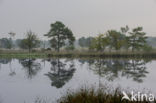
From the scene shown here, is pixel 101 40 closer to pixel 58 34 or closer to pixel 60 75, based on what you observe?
pixel 58 34

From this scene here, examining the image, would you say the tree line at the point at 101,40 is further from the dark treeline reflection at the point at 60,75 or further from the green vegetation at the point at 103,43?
the dark treeline reflection at the point at 60,75

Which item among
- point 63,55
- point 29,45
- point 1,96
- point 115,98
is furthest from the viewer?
point 29,45

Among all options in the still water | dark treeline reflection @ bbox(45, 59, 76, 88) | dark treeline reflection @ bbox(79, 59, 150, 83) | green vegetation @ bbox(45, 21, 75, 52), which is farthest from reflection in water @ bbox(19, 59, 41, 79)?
green vegetation @ bbox(45, 21, 75, 52)

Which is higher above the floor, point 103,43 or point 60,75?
point 103,43

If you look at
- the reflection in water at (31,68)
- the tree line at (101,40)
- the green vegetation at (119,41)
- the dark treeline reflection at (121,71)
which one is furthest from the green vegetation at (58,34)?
the dark treeline reflection at (121,71)

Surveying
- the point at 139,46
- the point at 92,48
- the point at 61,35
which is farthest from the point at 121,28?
the point at 61,35

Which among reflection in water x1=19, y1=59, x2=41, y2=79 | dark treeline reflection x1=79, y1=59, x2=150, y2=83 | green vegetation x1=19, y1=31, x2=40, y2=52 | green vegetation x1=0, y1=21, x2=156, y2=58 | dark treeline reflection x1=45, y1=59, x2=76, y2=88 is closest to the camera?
dark treeline reflection x1=45, y1=59, x2=76, y2=88

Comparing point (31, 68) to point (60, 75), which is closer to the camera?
point (60, 75)

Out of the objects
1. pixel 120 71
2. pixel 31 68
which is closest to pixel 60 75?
pixel 120 71

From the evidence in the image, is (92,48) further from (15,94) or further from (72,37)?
(15,94)

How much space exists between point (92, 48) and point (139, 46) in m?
7.01

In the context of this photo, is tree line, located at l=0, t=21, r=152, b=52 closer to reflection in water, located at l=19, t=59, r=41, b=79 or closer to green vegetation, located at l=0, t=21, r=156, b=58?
green vegetation, located at l=0, t=21, r=156, b=58

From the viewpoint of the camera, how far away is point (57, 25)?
3262 centimetres

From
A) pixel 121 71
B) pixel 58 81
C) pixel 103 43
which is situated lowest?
pixel 58 81
